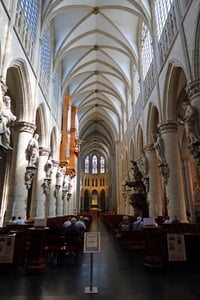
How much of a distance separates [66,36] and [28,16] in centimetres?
668

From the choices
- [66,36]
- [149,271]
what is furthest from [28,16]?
[149,271]

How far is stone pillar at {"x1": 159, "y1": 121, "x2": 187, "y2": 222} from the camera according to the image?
10797 mm

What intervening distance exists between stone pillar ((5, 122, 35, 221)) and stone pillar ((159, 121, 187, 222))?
→ 7305 mm

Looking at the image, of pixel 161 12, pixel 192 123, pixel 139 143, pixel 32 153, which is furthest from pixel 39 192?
pixel 161 12

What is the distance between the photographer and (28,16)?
12.6 metres

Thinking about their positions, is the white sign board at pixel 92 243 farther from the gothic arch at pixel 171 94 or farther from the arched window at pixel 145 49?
the arched window at pixel 145 49

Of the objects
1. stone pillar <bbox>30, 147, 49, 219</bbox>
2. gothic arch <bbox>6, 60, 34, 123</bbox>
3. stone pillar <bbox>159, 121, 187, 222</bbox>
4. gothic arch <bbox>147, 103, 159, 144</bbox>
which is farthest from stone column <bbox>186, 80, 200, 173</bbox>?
stone pillar <bbox>30, 147, 49, 219</bbox>

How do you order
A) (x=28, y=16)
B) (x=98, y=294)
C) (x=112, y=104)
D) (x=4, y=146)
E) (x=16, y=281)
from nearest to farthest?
(x=98, y=294), (x=16, y=281), (x=4, y=146), (x=28, y=16), (x=112, y=104)

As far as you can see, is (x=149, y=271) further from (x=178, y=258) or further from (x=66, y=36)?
(x=66, y=36)

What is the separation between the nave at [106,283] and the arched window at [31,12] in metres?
12.7

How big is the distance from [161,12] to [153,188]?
1111cm

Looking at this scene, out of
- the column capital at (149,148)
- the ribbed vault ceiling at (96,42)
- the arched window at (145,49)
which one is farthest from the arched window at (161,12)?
the column capital at (149,148)

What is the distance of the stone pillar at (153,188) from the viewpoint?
14328 millimetres

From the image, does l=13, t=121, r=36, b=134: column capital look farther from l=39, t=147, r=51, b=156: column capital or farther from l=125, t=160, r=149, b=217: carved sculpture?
l=125, t=160, r=149, b=217: carved sculpture
